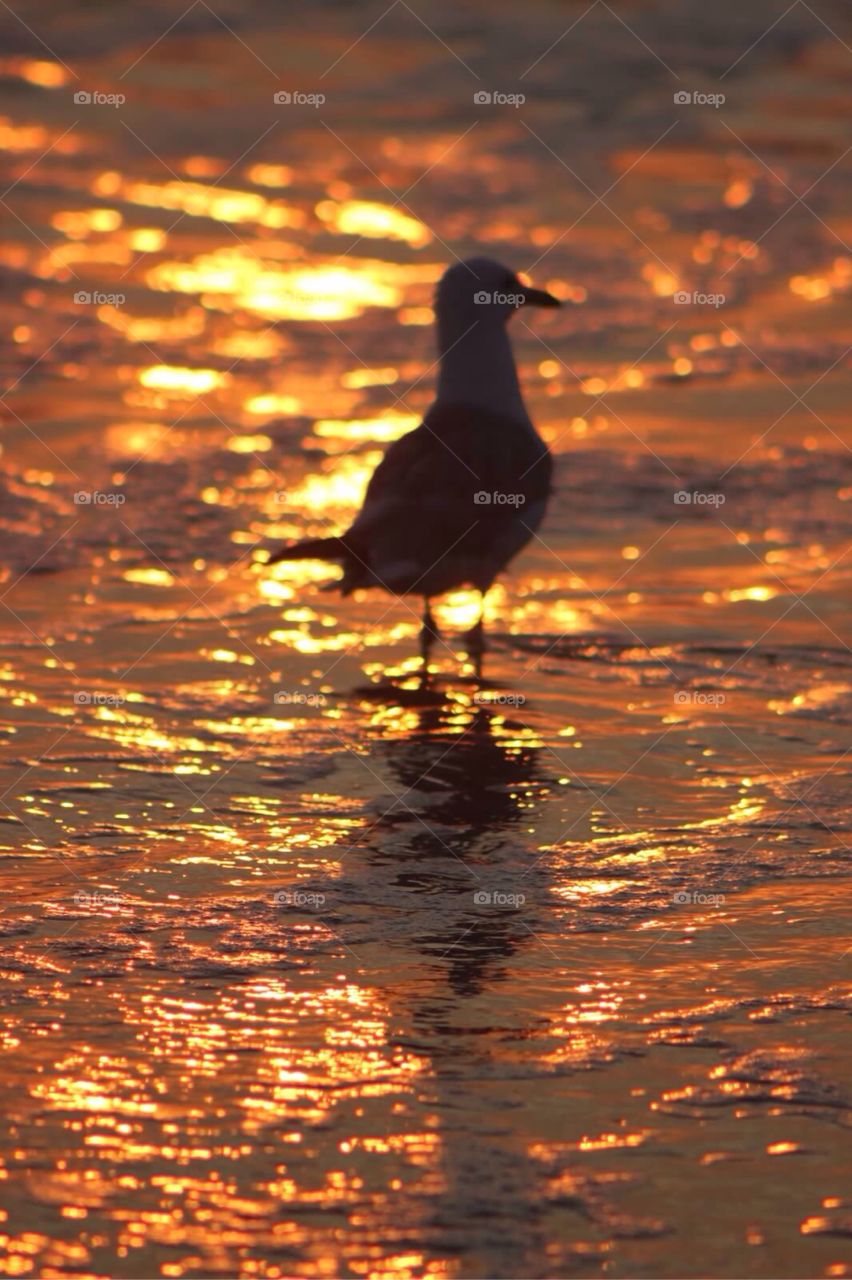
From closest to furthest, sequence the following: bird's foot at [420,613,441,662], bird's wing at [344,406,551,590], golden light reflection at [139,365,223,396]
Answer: bird's wing at [344,406,551,590] < bird's foot at [420,613,441,662] < golden light reflection at [139,365,223,396]

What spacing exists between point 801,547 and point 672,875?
3.33 m

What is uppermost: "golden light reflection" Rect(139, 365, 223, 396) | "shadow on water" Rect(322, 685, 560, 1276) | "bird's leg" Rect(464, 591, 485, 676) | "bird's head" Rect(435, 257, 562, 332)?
"golden light reflection" Rect(139, 365, 223, 396)

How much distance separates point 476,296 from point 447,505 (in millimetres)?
1057

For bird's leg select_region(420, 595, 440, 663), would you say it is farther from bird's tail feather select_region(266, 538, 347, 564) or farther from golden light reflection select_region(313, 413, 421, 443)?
golden light reflection select_region(313, 413, 421, 443)

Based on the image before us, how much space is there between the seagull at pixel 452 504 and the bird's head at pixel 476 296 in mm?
233

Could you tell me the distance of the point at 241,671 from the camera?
706 centimetres

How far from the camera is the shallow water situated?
3.83 m

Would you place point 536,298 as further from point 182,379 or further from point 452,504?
point 182,379

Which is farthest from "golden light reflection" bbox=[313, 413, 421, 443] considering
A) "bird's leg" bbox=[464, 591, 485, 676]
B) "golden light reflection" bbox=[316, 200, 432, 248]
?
"golden light reflection" bbox=[316, 200, 432, 248]

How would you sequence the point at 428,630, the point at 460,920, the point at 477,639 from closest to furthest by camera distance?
the point at 460,920 < the point at 477,639 < the point at 428,630

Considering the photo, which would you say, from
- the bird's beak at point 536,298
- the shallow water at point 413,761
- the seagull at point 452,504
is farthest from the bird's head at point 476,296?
the shallow water at point 413,761

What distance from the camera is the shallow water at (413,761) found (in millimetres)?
3828

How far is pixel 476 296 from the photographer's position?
7.93m

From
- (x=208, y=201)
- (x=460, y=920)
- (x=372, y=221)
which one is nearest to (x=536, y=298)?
(x=460, y=920)
